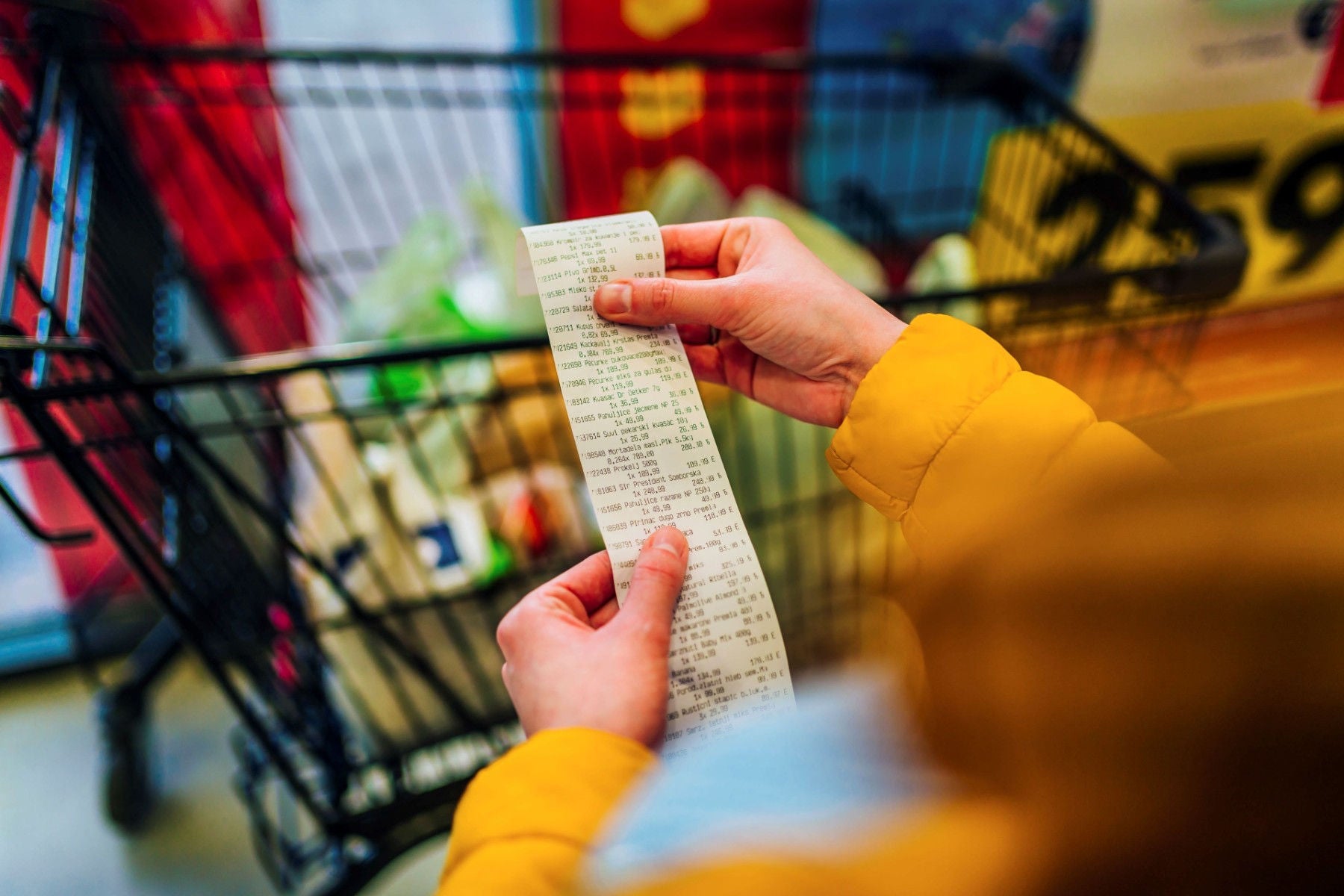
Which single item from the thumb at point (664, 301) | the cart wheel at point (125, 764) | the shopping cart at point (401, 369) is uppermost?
the thumb at point (664, 301)

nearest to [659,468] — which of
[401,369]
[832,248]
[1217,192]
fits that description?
[401,369]

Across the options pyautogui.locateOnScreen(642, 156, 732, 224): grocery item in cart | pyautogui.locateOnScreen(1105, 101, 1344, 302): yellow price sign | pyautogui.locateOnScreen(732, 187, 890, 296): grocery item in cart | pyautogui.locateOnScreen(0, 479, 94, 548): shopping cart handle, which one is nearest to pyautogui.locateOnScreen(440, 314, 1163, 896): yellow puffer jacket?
pyautogui.locateOnScreen(0, 479, 94, 548): shopping cart handle

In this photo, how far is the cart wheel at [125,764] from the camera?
1119 millimetres

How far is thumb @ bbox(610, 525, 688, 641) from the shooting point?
43 centimetres

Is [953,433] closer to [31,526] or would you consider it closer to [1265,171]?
[31,526]

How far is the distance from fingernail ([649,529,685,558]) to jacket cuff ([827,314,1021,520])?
0.15 m

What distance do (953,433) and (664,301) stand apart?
8.6 inches

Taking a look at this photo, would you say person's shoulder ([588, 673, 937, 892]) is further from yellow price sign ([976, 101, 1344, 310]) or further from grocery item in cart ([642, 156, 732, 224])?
yellow price sign ([976, 101, 1344, 310])

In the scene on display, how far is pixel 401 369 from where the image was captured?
113 cm

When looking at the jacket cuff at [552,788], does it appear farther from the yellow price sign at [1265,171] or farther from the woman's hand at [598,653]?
the yellow price sign at [1265,171]

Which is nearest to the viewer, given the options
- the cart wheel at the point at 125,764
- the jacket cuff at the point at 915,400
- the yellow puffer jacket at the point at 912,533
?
the yellow puffer jacket at the point at 912,533

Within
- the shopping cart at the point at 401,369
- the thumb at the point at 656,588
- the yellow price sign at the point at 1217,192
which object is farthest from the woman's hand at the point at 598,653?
the yellow price sign at the point at 1217,192

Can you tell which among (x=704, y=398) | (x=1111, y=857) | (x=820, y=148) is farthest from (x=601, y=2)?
(x=1111, y=857)

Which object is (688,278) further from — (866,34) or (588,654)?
(866,34)
